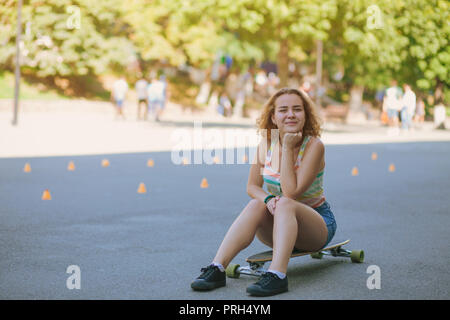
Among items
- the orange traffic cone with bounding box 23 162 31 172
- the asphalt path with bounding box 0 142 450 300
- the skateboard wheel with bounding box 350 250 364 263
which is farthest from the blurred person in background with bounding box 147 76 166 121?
the skateboard wheel with bounding box 350 250 364 263

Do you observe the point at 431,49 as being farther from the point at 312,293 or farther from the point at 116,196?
the point at 312,293

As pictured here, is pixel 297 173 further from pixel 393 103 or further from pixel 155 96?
pixel 155 96

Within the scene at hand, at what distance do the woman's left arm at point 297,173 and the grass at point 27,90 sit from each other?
102 ft

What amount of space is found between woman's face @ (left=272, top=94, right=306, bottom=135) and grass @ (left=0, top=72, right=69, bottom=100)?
30.9 meters

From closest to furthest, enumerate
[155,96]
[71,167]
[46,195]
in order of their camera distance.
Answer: [46,195]
[71,167]
[155,96]

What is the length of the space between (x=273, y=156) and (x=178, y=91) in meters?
38.6

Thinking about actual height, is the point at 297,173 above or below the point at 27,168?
above

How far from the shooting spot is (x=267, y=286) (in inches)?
182

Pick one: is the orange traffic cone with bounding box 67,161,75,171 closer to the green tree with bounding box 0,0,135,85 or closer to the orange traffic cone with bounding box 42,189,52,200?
the orange traffic cone with bounding box 42,189,52,200

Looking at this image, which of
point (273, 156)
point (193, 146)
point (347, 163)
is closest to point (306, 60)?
point (193, 146)

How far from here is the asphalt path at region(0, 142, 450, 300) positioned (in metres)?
4.95

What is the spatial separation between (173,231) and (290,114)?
2367 millimetres

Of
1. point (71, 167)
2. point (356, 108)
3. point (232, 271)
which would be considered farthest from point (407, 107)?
point (232, 271)

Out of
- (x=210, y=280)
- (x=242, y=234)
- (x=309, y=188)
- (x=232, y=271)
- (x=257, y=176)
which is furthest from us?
(x=257, y=176)
